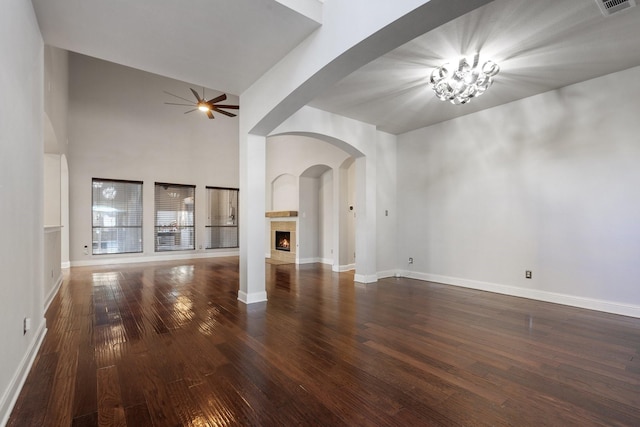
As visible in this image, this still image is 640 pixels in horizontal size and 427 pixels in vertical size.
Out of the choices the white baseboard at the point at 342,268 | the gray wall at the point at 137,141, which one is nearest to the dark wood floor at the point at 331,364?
the white baseboard at the point at 342,268

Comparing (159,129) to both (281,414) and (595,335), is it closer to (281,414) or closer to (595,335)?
(281,414)

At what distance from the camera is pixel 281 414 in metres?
1.71


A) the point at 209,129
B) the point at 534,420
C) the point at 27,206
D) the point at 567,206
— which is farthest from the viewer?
the point at 209,129

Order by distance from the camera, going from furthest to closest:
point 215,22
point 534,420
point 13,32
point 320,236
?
point 320,236 < point 215,22 < point 13,32 < point 534,420

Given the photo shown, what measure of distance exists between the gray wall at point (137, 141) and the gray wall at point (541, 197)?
642 cm

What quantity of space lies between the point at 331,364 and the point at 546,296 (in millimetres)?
3545

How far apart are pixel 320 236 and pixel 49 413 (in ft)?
21.6

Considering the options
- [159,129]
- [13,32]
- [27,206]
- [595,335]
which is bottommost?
[595,335]

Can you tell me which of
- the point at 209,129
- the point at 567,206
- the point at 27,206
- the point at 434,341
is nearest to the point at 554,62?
the point at 567,206

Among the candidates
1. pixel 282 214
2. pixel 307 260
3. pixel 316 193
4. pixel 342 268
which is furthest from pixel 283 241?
pixel 342 268

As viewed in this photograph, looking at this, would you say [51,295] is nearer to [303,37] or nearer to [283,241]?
[303,37]

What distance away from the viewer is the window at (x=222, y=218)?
9438mm

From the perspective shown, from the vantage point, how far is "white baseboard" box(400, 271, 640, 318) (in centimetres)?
357

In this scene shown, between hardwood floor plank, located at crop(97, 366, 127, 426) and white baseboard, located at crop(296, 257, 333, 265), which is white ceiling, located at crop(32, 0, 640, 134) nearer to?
hardwood floor plank, located at crop(97, 366, 127, 426)
